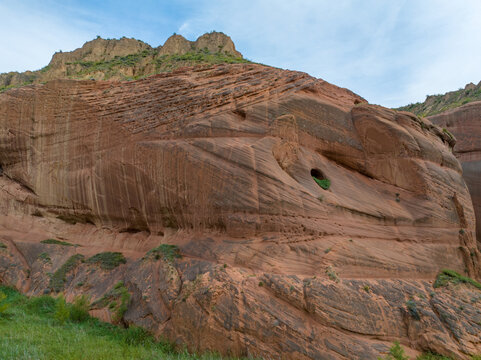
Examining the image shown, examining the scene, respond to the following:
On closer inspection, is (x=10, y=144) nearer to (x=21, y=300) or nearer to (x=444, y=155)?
(x=21, y=300)

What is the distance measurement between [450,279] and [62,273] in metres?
16.0

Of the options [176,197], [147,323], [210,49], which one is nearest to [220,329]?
[147,323]

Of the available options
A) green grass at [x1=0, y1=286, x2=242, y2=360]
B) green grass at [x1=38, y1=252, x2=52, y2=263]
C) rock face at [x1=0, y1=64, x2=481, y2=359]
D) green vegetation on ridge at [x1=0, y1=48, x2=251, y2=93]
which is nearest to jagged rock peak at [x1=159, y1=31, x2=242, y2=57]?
green vegetation on ridge at [x1=0, y1=48, x2=251, y2=93]

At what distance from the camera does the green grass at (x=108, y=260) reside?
1327 centimetres

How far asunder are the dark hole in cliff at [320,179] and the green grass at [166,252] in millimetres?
6439

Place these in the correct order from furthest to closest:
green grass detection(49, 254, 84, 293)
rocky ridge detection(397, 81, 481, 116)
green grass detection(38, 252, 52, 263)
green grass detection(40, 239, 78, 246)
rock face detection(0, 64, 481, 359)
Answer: rocky ridge detection(397, 81, 481, 116), green grass detection(40, 239, 78, 246), green grass detection(38, 252, 52, 263), green grass detection(49, 254, 84, 293), rock face detection(0, 64, 481, 359)

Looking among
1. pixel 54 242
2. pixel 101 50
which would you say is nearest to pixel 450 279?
pixel 54 242

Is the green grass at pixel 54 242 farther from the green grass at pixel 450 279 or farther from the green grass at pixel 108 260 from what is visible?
the green grass at pixel 450 279

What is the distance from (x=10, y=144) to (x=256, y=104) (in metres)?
13.3

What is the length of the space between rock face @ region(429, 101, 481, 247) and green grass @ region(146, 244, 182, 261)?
21.7 m

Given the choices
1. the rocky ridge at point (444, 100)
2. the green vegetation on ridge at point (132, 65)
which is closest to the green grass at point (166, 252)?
the green vegetation on ridge at point (132, 65)

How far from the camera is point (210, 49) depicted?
1394 inches

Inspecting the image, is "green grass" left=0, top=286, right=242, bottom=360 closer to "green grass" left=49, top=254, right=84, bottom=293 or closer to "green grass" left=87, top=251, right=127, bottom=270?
"green grass" left=49, top=254, right=84, bottom=293

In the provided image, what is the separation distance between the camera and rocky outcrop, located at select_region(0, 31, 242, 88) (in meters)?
31.0
